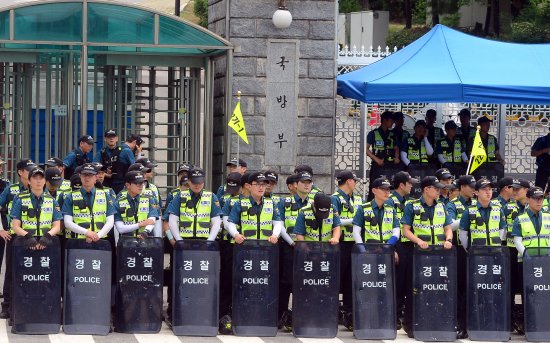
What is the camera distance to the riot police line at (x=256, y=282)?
13984mm

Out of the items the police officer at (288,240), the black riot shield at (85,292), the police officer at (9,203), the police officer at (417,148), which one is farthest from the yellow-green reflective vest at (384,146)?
the black riot shield at (85,292)

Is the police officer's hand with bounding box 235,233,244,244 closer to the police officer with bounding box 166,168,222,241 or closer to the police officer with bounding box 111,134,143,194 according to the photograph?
the police officer with bounding box 166,168,222,241

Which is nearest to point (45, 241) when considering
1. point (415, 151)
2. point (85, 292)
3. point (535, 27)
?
point (85, 292)

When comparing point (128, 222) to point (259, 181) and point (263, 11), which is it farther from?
point (263, 11)

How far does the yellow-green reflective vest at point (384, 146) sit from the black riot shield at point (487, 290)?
6296mm

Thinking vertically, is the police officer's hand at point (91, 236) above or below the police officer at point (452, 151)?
below

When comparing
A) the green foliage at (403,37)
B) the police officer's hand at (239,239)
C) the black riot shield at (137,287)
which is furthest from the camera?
the green foliage at (403,37)

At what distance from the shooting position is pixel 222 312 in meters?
14.7

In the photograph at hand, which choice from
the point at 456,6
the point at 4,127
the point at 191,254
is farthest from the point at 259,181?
the point at 456,6

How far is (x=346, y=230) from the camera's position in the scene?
49.1 ft

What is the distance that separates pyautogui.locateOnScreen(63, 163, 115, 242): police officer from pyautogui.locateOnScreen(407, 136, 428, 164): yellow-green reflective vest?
293 inches

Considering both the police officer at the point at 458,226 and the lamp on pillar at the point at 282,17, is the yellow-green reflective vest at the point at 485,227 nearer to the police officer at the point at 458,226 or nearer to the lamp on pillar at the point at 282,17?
the police officer at the point at 458,226

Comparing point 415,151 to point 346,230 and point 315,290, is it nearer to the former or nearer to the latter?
point 346,230

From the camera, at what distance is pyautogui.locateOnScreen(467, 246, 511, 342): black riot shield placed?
14.4 metres
